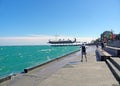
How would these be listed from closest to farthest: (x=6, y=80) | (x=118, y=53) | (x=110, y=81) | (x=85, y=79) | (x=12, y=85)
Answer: (x=110, y=81), (x=85, y=79), (x=12, y=85), (x=6, y=80), (x=118, y=53)

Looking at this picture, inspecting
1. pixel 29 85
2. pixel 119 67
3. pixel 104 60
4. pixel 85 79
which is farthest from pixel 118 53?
pixel 29 85

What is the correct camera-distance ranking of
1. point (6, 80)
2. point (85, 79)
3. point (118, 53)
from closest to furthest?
point (85, 79)
point (6, 80)
point (118, 53)

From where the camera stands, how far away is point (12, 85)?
9602 millimetres

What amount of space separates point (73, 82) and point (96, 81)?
3.00 feet

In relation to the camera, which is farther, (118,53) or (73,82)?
(118,53)

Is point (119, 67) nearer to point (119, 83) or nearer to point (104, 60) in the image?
point (119, 83)

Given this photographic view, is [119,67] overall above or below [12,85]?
above

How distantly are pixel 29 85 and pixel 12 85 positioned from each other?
867 mm

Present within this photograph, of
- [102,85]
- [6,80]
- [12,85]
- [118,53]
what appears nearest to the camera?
[102,85]

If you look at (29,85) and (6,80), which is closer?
(29,85)

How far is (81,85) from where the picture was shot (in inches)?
312

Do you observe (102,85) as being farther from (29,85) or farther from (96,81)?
(29,85)

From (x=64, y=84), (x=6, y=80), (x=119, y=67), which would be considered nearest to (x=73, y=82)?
(x=64, y=84)

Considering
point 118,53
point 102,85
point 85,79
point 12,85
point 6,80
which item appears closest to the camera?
point 102,85
